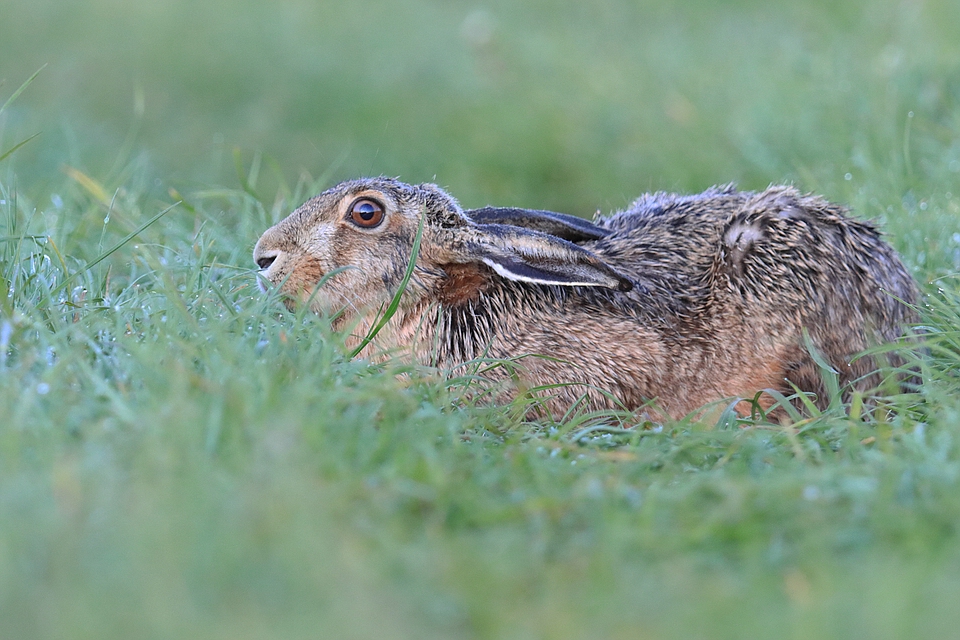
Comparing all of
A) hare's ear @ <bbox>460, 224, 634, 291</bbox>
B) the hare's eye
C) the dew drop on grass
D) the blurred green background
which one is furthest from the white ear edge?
the blurred green background

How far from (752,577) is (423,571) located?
2.48 feet

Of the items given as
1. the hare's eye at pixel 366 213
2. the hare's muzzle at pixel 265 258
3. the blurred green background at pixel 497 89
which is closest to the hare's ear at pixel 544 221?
the hare's eye at pixel 366 213

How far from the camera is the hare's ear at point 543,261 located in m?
4.63

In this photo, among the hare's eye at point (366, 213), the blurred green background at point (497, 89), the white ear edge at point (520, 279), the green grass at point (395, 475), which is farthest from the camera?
the blurred green background at point (497, 89)

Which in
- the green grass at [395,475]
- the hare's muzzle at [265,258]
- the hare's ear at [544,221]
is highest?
the hare's ear at [544,221]

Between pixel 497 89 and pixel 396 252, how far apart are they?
241 inches

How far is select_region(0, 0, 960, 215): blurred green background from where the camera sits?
26.2ft

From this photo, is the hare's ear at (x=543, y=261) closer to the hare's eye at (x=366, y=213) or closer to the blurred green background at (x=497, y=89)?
the hare's eye at (x=366, y=213)

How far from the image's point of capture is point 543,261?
4727 mm

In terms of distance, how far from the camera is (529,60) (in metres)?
11.1

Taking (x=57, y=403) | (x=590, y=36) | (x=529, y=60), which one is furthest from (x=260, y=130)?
(x=57, y=403)

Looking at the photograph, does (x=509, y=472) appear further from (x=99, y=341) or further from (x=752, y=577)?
(x=99, y=341)

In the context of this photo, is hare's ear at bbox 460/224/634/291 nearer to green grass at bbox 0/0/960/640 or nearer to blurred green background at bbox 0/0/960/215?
green grass at bbox 0/0/960/640

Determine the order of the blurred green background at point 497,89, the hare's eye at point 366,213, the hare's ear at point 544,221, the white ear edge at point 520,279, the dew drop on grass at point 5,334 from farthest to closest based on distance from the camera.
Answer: the blurred green background at point 497,89
the hare's ear at point 544,221
the hare's eye at point 366,213
the white ear edge at point 520,279
the dew drop on grass at point 5,334
